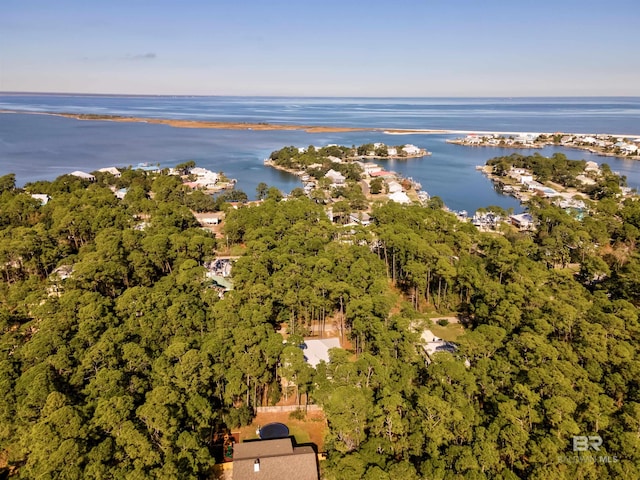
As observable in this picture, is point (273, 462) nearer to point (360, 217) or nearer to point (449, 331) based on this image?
point (449, 331)

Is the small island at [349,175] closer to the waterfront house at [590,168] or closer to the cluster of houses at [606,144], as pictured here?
the waterfront house at [590,168]

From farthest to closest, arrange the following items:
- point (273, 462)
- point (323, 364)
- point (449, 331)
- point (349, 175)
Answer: point (349, 175)
point (449, 331)
point (323, 364)
point (273, 462)

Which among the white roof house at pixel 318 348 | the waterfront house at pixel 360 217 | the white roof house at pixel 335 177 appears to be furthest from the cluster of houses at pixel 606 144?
the white roof house at pixel 318 348

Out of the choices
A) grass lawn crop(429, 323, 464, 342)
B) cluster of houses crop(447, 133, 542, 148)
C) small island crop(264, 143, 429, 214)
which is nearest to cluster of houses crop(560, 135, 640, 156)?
cluster of houses crop(447, 133, 542, 148)

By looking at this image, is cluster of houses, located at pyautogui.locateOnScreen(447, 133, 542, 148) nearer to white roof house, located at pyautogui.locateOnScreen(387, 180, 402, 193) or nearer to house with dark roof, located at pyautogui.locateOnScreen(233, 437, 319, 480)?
white roof house, located at pyautogui.locateOnScreen(387, 180, 402, 193)
